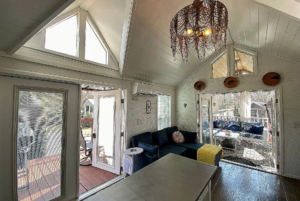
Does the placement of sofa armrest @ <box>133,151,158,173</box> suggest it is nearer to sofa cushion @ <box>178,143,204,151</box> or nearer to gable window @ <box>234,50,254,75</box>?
sofa cushion @ <box>178,143,204,151</box>

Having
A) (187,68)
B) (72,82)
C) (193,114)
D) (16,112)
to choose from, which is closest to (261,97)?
(193,114)

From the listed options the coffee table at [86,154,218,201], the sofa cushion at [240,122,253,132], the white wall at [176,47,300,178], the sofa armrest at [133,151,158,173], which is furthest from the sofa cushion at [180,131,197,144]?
the sofa cushion at [240,122,253,132]

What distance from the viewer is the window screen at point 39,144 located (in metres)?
1.71

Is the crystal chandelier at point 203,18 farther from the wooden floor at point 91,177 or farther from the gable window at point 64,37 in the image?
the wooden floor at point 91,177

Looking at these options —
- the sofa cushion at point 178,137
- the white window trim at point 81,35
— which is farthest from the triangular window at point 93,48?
the sofa cushion at point 178,137

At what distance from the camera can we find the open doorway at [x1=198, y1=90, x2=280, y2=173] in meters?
3.36

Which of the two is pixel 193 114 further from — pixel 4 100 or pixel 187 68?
pixel 4 100

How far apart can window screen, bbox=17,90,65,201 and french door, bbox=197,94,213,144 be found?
12.5 ft

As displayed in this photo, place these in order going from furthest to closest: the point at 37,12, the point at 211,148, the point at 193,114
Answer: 1. the point at 193,114
2. the point at 211,148
3. the point at 37,12

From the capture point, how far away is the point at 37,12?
1.11 metres

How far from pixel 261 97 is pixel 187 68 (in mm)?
5022

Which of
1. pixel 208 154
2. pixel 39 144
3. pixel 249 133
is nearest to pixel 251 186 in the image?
pixel 208 154

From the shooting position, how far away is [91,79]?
92.7 inches

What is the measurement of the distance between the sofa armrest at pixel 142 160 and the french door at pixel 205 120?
7.65ft
